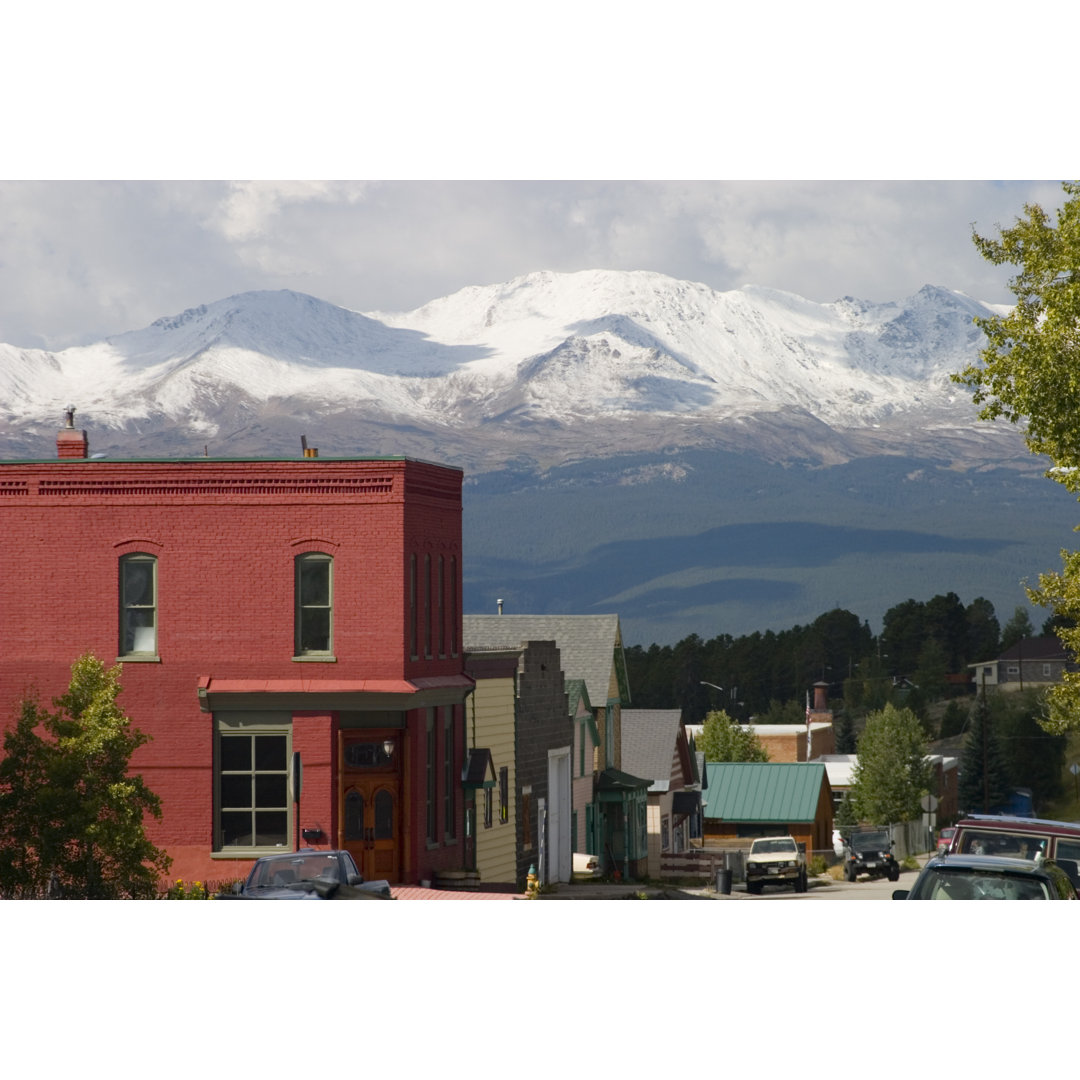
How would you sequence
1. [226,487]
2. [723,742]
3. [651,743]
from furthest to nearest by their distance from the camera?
1. [723,742]
2. [651,743]
3. [226,487]

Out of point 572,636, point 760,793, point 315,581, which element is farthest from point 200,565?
point 760,793

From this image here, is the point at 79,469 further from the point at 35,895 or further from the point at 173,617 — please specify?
the point at 35,895

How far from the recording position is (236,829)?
108 ft

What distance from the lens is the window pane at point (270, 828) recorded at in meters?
32.9

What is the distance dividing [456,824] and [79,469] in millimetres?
10961

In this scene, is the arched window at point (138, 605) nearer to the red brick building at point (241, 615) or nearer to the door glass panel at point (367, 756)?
the red brick building at point (241, 615)

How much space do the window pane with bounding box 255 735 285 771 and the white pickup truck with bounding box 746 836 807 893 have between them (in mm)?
18982

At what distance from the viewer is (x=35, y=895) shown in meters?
29.2

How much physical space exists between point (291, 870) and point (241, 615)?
1038 cm

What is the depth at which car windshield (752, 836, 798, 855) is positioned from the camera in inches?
1938

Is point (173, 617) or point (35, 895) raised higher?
point (173, 617)

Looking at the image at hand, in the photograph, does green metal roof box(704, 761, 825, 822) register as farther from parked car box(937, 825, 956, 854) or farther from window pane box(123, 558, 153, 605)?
window pane box(123, 558, 153, 605)

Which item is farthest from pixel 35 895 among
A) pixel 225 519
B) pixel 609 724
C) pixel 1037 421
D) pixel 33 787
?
pixel 609 724

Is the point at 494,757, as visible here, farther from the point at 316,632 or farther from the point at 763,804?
the point at 763,804
